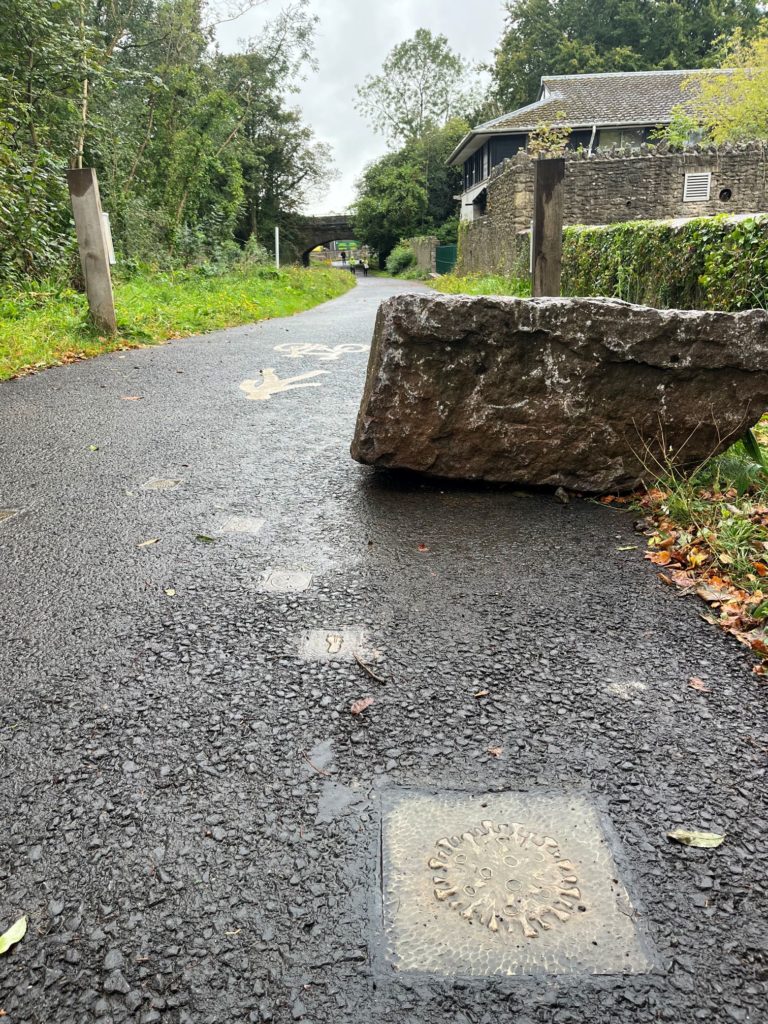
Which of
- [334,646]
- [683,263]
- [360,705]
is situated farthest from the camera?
[683,263]

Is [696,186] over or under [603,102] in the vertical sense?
under

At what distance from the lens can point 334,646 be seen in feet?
8.50

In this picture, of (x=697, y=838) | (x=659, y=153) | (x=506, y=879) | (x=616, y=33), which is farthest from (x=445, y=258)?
(x=506, y=879)

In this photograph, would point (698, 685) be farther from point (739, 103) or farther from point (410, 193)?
point (410, 193)

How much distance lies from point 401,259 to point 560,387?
4760cm

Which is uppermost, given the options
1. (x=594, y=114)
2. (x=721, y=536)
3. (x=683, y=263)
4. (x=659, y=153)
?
(x=594, y=114)

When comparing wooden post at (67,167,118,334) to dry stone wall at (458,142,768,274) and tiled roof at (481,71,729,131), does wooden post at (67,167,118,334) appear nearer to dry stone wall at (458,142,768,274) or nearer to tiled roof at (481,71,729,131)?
dry stone wall at (458,142,768,274)

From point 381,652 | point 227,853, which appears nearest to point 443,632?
point 381,652

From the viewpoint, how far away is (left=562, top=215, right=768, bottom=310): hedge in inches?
221

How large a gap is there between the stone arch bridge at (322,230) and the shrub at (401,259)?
768cm

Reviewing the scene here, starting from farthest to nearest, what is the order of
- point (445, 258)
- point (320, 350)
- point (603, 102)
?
point (603, 102)
point (445, 258)
point (320, 350)

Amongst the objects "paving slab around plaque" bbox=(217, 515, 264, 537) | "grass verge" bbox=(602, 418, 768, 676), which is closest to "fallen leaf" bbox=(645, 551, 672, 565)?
"grass verge" bbox=(602, 418, 768, 676)

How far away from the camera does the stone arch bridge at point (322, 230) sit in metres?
54.8

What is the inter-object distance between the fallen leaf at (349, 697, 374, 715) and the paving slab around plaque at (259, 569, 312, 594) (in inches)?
31.1
